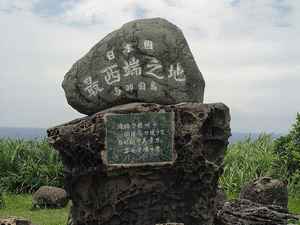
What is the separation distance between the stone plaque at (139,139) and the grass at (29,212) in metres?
2.88

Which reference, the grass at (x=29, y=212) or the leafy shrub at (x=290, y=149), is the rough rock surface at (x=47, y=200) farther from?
the leafy shrub at (x=290, y=149)

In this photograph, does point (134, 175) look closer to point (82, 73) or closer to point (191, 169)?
point (191, 169)

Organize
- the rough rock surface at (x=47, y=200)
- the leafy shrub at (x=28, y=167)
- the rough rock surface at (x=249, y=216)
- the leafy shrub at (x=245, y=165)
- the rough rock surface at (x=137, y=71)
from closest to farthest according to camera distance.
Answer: the rough rock surface at (x=137, y=71), the rough rock surface at (x=249, y=216), the rough rock surface at (x=47, y=200), the leafy shrub at (x=245, y=165), the leafy shrub at (x=28, y=167)

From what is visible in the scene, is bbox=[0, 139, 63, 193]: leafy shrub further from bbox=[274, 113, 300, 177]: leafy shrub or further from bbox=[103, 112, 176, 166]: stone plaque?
bbox=[103, 112, 176, 166]: stone plaque

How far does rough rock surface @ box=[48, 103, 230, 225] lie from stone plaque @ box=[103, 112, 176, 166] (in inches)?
2.6

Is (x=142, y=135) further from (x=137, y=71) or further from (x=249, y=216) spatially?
(x=249, y=216)

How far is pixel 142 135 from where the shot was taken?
6.74 metres

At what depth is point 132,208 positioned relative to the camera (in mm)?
6770

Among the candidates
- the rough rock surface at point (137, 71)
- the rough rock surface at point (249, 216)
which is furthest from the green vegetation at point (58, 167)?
the rough rock surface at point (137, 71)

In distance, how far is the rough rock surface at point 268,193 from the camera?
9.46m

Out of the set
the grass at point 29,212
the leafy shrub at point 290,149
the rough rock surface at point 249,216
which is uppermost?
the leafy shrub at point 290,149

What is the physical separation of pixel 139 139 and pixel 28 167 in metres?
6.87

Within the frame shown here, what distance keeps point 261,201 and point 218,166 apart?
2820mm

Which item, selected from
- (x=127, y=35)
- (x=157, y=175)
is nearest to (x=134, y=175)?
(x=157, y=175)
